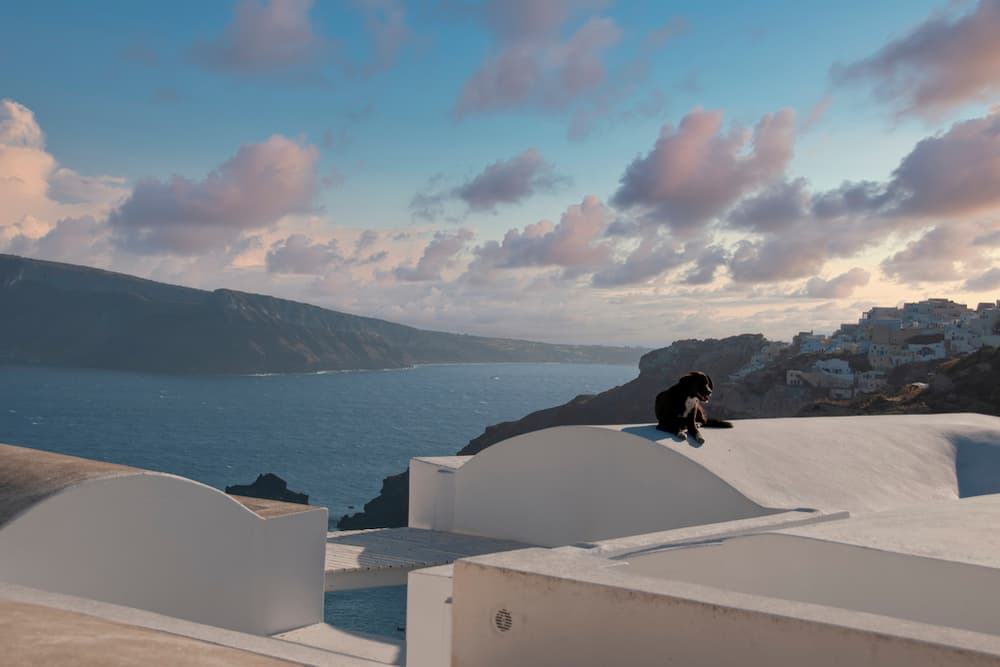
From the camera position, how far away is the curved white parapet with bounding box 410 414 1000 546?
12.1m

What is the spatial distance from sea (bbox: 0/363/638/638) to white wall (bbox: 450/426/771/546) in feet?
155

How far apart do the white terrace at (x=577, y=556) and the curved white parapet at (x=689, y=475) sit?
4 cm

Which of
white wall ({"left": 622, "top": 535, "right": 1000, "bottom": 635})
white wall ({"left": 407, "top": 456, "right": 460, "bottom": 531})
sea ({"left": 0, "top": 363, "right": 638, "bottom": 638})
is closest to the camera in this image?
white wall ({"left": 622, "top": 535, "right": 1000, "bottom": 635})

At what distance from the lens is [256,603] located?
10922 mm

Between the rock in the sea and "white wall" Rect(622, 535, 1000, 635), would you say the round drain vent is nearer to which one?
"white wall" Rect(622, 535, 1000, 635)

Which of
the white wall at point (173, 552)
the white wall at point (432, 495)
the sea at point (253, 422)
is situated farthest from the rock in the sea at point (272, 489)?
the white wall at point (173, 552)

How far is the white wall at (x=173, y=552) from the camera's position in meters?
8.10

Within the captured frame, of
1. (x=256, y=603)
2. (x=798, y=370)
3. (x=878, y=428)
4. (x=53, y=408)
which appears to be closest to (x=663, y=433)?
(x=878, y=428)

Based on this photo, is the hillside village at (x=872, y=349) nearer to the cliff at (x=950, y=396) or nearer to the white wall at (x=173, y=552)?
the cliff at (x=950, y=396)

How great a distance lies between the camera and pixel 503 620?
4.82m

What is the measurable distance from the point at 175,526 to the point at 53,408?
109 metres

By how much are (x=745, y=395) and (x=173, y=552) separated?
54.7 metres

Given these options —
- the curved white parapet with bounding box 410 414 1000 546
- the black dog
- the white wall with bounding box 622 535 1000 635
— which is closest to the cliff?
the curved white parapet with bounding box 410 414 1000 546

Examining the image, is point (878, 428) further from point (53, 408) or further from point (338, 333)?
point (338, 333)
